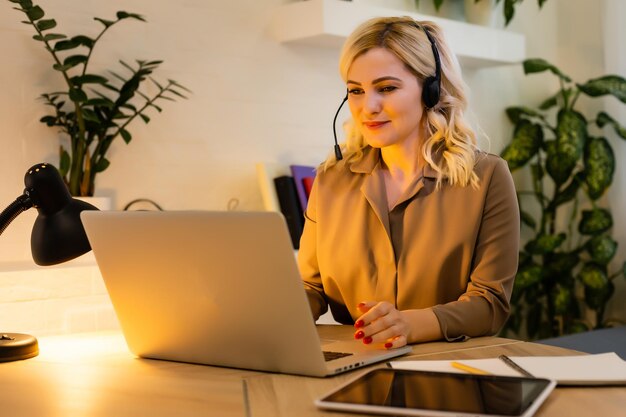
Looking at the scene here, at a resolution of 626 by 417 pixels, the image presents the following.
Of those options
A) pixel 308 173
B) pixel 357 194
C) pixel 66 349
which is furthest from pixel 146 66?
pixel 66 349

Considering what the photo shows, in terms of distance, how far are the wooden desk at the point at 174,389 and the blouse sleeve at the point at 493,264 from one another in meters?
0.13

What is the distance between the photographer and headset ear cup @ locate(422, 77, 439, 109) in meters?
2.03

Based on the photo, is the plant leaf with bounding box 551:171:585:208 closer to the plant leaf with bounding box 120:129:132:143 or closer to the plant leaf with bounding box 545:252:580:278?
the plant leaf with bounding box 545:252:580:278

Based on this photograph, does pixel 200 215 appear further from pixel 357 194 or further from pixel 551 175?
pixel 551 175

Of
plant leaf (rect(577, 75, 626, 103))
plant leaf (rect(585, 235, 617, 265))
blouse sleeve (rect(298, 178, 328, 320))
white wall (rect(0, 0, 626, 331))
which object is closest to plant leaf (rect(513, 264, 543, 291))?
plant leaf (rect(585, 235, 617, 265))

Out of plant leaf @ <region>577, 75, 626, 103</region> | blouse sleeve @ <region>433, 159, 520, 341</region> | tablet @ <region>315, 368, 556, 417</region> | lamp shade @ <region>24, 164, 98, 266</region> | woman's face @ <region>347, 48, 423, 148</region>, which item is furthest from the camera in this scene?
plant leaf @ <region>577, 75, 626, 103</region>

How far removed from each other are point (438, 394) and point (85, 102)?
1.78m

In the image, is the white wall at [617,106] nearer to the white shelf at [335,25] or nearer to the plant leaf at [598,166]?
the plant leaf at [598,166]

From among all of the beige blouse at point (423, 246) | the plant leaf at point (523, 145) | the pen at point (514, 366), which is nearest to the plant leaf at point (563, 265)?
the plant leaf at point (523, 145)

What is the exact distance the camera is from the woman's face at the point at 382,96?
1991 mm

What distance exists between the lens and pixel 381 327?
1563mm

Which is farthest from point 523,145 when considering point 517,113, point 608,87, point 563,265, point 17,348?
point 17,348

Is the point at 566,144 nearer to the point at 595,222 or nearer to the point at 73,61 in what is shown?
the point at 595,222

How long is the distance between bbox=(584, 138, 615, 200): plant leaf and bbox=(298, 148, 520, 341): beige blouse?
6.49ft
